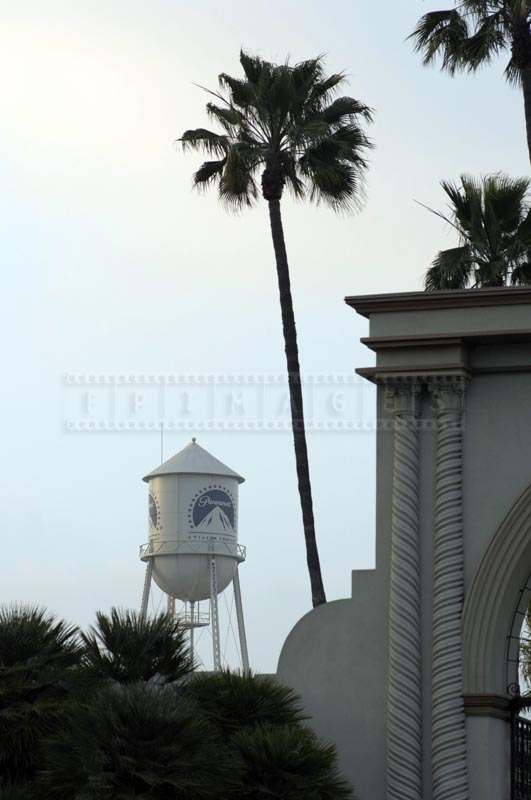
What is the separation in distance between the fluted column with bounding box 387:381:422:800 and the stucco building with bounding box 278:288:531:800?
1 cm

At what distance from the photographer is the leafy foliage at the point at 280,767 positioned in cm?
1423

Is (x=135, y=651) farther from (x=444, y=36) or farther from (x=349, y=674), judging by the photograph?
(x=444, y=36)

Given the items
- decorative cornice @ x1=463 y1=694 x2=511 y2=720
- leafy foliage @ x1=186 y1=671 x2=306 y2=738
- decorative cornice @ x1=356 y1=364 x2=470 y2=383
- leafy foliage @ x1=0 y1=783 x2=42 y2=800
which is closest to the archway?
decorative cornice @ x1=463 y1=694 x2=511 y2=720

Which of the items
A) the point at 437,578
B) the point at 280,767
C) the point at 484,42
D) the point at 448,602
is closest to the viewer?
the point at 280,767

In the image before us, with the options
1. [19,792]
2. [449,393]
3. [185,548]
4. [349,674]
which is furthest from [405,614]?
[185,548]

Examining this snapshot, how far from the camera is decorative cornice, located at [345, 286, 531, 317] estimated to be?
15.9 m

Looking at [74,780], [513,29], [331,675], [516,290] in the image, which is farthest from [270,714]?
[513,29]

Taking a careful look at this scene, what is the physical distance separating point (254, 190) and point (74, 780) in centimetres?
1663

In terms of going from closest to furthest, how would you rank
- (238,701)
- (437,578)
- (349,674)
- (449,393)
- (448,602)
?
(238,701) < (448,602) < (437,578) < (449,393) < (349,674)

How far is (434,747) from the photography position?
15703 mm

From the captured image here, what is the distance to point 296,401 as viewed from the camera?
27406 mm

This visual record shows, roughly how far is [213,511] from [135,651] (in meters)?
26.9

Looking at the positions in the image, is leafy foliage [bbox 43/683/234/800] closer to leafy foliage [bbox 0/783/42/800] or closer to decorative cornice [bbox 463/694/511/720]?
leafy foliage [bbox 0/783/42/800]

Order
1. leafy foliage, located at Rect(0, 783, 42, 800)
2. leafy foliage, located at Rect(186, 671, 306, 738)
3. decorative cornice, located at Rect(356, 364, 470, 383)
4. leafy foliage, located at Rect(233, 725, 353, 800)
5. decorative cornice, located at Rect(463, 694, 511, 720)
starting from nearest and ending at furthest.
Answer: leafy foliage, located at Rect(0, 783, 42, 800) < leafy foliage, located at Rect(233, 725, 353, 800) < leafy foliage, located at Rect(186, 671, 306, 738) < decorative cornice, located at Rect(463, 694, 511, 720) < decorative cornice, located at Rect(356, 364, 470, 383)
